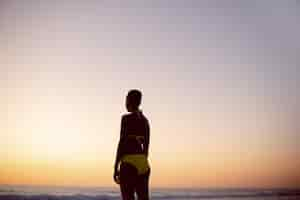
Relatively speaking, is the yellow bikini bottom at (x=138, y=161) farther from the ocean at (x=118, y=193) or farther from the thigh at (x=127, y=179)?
the ocean at (x=118, y=193)

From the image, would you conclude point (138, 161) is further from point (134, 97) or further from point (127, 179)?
point (134, 97)

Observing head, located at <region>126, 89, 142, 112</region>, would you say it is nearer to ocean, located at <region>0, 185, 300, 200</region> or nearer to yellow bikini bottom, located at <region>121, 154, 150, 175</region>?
yellow bikini bottom, located at <region>121, 154, 150, 175</region>

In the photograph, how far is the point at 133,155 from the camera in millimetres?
2053

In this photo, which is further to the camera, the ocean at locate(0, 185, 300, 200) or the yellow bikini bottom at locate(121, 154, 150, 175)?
the ocean at locate(0, 185, 300, 200)

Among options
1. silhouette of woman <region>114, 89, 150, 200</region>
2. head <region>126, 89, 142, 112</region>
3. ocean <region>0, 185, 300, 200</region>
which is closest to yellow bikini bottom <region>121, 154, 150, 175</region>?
silhouette of woman <region>114, 89, 150, 200</region>

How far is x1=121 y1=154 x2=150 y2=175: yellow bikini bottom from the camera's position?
2037mm

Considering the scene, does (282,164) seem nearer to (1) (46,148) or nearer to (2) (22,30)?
(1) (46,148)

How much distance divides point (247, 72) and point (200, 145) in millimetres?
680

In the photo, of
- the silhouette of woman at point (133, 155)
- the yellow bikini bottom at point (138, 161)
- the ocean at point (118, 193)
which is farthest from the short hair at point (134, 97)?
the ocean at point (118, 193)

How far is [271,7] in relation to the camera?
3723 millimetres

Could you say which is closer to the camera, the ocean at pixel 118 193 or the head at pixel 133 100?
the head at pixel 133 100

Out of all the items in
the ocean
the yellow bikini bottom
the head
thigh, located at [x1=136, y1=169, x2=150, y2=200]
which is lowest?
the ocean

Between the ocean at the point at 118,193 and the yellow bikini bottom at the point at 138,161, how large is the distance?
1385 mm

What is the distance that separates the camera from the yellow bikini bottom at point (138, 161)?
6.68 feet
